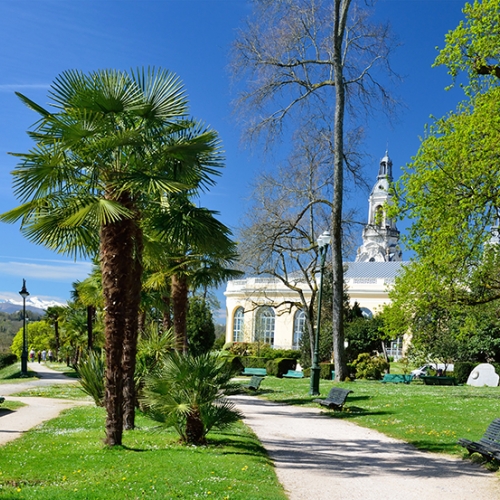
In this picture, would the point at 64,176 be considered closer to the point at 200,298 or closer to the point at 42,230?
the point at 42,230

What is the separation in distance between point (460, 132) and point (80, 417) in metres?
13.0

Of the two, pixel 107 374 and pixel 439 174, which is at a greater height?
pixel 439 174

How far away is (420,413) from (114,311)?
9.33 metres

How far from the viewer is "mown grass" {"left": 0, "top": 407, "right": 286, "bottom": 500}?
6.96 m

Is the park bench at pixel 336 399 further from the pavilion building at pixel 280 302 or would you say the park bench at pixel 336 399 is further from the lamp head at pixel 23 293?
the pavilion building at pixel 280 302

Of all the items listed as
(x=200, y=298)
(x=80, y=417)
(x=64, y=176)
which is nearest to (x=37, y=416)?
(x=80, y=417)

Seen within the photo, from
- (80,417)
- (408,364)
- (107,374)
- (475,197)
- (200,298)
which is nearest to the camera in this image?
(107,374)

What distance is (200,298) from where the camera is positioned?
46156 mm

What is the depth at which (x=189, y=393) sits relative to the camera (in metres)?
10.4

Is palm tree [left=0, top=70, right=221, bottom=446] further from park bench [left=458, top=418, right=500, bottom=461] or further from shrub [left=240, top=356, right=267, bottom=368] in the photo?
shrub [left=240, top=356, right=267, bottom=368]

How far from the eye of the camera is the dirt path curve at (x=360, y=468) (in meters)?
8.16

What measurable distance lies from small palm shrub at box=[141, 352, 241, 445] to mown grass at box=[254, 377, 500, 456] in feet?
13.3

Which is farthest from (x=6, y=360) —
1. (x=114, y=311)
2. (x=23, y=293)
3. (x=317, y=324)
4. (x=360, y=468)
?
(x=360, y=468)

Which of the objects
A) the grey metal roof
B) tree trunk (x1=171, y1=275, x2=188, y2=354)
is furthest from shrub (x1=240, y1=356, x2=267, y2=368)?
the grey metal roof
